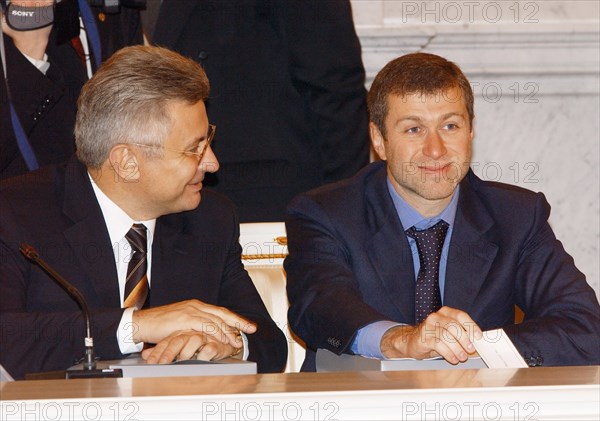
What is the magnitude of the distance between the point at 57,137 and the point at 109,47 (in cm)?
34

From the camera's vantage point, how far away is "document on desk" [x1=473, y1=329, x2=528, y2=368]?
235 cm

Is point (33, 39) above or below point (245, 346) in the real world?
above

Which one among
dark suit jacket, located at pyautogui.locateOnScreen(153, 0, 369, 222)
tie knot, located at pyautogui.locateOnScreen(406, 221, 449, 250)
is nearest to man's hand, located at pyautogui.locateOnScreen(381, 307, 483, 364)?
tie knot, located at pyautogui.locateOnScreen(406, 221, 449, 250)

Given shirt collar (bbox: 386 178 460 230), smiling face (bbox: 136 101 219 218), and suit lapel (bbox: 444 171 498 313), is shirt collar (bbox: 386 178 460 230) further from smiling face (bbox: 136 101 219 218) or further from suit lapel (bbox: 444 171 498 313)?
smiling face (bbox: 136 101 219 218)

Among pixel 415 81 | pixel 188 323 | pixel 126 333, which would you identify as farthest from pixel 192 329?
pixel 415 81

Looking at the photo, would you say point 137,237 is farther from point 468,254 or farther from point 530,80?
point 530,80

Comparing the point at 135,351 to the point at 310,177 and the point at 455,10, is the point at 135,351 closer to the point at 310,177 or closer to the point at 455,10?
the point at 310,177

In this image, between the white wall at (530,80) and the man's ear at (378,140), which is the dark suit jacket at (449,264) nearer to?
the man's ear at (378,140)

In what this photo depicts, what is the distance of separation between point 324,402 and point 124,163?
5.39 feet

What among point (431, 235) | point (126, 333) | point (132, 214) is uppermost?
point (132, 214)

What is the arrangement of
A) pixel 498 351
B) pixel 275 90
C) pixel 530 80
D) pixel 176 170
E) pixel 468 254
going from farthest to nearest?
pixel 530 80, pixel 275 90, pixel 468 254, pixel 176 170, pixel 498 351

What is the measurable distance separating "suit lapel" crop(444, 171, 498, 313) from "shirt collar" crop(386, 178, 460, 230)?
3 centimetres

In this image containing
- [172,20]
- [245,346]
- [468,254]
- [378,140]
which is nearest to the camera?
[245,346]

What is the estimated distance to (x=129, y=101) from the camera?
3068 mm
